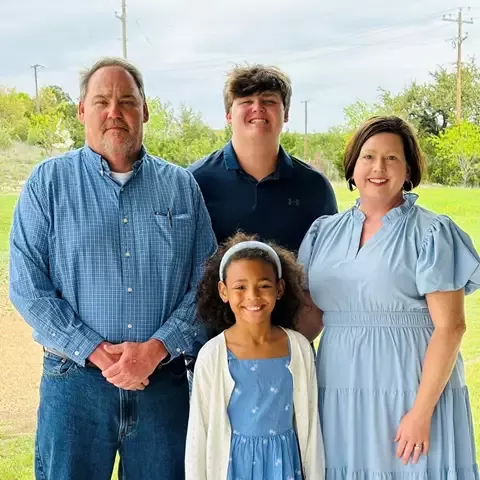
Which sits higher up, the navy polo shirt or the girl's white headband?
the navy polo shirt

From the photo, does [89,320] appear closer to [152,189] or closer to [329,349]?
[152,189]

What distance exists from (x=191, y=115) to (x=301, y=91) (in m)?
0.49

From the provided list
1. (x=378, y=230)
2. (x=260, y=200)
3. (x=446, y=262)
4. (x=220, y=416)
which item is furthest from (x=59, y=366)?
(x=446, y=262)

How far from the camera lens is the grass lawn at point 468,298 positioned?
9.13 feet

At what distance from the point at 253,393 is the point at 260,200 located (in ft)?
1.99

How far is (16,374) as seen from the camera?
2949mm

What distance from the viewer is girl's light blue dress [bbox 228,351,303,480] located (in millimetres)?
1569

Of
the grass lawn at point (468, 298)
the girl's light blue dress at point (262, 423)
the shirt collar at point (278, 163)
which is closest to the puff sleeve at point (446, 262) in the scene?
the girl's light blue dress at point (262, 423)

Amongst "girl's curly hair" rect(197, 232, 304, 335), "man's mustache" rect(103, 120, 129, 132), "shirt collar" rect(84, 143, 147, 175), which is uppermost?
"man's mustache" rect(103, 120, 129, 132)

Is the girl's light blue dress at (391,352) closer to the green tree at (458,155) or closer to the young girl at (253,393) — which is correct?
the young girl at (253,393)

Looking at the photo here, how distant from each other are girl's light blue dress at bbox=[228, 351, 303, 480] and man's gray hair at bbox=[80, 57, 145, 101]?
0.76 metres

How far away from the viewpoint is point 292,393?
5.30 ft

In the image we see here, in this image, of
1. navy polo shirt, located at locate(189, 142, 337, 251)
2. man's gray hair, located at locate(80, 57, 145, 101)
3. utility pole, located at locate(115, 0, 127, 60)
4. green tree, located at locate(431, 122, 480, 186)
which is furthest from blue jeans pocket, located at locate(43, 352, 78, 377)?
→ green tree, located at locate(431, 122, 480, 186)

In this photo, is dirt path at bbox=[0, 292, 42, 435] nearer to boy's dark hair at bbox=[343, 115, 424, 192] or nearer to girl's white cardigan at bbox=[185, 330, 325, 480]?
girl's white cardigan at bbox=[185, 330, 325, 480]
